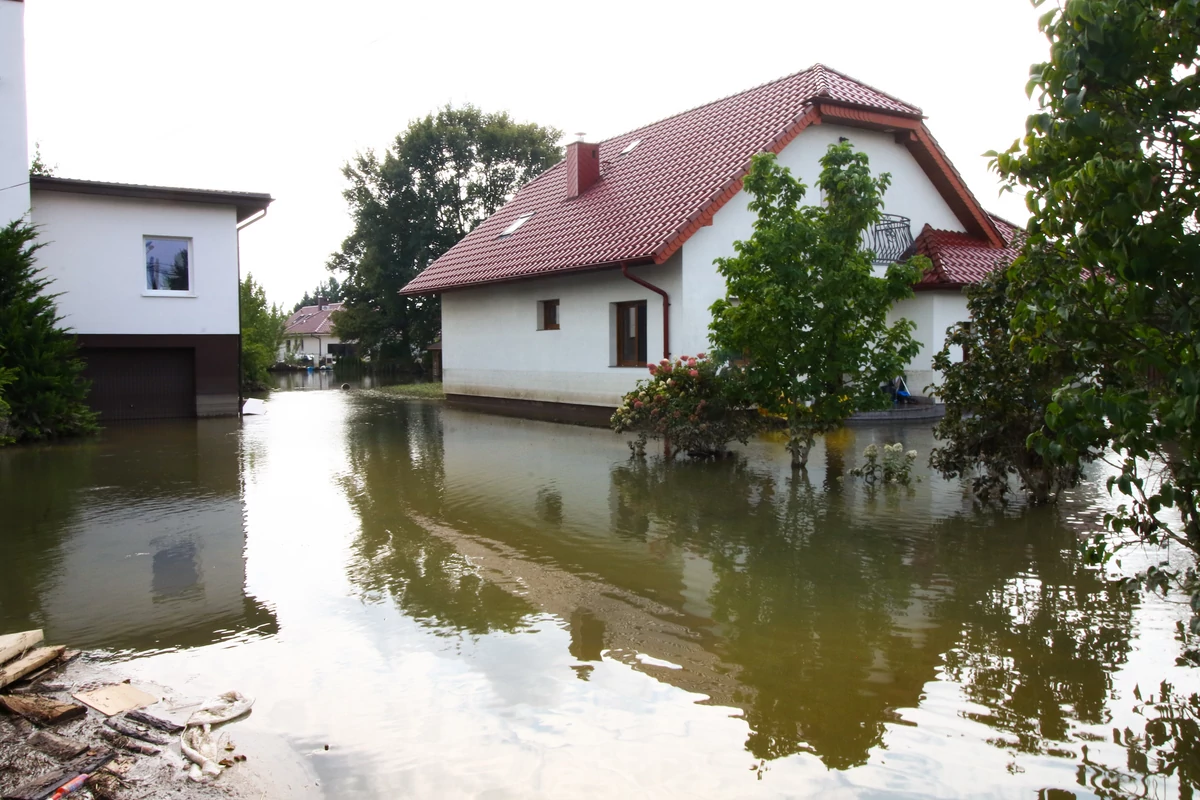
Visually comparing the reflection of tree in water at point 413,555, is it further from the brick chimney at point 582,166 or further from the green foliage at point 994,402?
the brick chimney at point 582,166

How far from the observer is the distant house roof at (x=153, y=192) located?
19.0 m

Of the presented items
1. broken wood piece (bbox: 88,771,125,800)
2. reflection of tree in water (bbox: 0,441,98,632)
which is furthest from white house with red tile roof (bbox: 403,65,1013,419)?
broken wood piece (bbox: 88,771,125,800)

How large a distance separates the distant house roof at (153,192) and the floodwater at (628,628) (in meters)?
10.4

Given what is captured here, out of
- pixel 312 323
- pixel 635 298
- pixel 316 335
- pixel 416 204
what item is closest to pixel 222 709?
pixel 635 298

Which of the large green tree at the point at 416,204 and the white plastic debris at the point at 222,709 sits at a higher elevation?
the large green tree at the point at 416,204

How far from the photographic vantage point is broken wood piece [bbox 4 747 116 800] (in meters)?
3.72

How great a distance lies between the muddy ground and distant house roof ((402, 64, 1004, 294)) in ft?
42.3

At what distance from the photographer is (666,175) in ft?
65.7

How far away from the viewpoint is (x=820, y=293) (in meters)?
10.6

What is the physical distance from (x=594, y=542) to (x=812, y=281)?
4464mm

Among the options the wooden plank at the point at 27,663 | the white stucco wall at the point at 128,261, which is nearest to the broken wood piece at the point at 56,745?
the wooden plank at the point at 27,663

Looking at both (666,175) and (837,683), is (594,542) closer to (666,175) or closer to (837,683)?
(837,683)

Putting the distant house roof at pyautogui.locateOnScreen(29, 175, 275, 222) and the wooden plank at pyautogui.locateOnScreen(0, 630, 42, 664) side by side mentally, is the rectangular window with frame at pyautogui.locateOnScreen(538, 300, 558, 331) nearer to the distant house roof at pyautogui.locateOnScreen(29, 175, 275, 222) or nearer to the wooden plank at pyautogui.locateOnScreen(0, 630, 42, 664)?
the distant house roof at pyautogui.locateOnScreen(29, 175, 275, 222)

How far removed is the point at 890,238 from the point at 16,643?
18.8m
